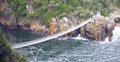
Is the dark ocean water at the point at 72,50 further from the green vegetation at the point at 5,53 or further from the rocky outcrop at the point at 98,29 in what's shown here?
the green vegetation at the point at 5,53

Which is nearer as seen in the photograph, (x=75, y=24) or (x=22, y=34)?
(x=22, y=34)

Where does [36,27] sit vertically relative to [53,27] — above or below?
below

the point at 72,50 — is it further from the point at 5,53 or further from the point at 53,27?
the point at 5,53

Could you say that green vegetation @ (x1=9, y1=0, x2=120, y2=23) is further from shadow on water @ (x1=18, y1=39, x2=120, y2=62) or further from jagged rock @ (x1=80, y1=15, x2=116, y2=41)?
shadow on water @ (x1=18, y1=39, x2=120, y2=62)

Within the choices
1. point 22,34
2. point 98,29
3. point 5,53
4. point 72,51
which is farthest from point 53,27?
point 5,53

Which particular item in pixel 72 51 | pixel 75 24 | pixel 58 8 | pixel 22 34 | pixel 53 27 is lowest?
pixel 22 34

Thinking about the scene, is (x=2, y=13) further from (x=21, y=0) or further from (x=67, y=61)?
(x=67, y=61)
